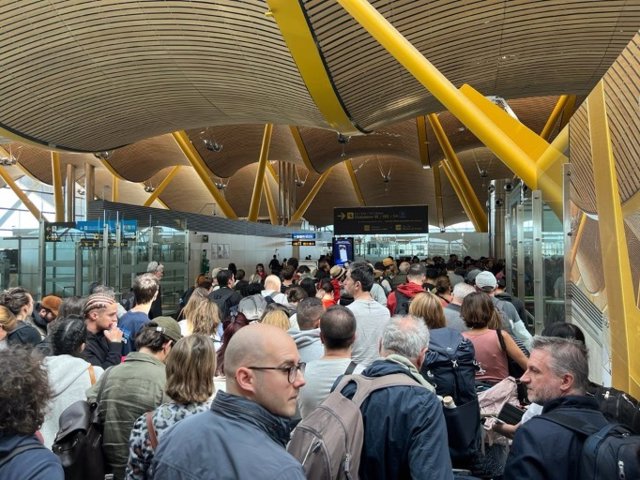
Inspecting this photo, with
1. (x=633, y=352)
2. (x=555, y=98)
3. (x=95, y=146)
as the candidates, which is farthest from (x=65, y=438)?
(x=555, y=98)

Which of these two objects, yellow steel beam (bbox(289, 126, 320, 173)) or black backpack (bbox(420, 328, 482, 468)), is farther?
yellow steel beam (bbox(289, 126, 320, 173))

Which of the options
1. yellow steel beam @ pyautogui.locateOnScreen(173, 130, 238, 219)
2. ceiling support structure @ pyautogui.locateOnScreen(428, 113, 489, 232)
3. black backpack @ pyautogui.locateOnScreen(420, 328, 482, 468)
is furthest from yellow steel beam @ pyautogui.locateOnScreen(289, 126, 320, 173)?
black backpack @ pyautogui.locateOnScreen(420, 328, 482, 468)

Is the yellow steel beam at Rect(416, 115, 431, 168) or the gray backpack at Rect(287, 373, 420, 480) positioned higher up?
the yellow steel beam at Rect(416, 115, 431, 168)

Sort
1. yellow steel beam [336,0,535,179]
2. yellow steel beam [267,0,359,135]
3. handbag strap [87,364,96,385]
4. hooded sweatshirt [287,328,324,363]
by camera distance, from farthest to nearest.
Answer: yellow steel beam [267,0,359,135] → yellow steel beam [336,0,535,179] → hooded sweatshirt [287,328,324,363] → handbag strap [87,364,96,385]

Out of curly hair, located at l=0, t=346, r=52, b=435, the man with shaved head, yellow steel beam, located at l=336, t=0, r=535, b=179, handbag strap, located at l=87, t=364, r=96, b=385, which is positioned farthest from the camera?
yellow steel beam, located at l=336, t=0, r=535, b=179

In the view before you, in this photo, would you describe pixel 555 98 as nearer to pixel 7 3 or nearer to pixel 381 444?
pixel 7 3

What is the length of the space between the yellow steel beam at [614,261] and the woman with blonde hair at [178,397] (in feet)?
6.56

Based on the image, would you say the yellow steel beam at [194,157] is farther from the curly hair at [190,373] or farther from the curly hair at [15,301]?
the curly hair at [190,373]

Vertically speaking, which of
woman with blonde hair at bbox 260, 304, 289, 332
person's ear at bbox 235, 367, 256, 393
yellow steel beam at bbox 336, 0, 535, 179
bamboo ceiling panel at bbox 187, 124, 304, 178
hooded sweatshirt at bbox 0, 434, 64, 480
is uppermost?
bamboo ceiling panel at bbox 187, 124, 304, 178

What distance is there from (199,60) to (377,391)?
1015cm

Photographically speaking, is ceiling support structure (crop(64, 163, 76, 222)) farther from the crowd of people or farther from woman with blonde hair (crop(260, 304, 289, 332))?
woman with blonde hair (crop(260, 304, 289, 332))

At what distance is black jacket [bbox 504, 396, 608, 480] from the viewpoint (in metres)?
2.06

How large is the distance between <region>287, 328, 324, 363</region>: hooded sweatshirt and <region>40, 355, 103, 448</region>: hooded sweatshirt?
1328 millimetres

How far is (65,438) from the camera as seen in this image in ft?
8.98
